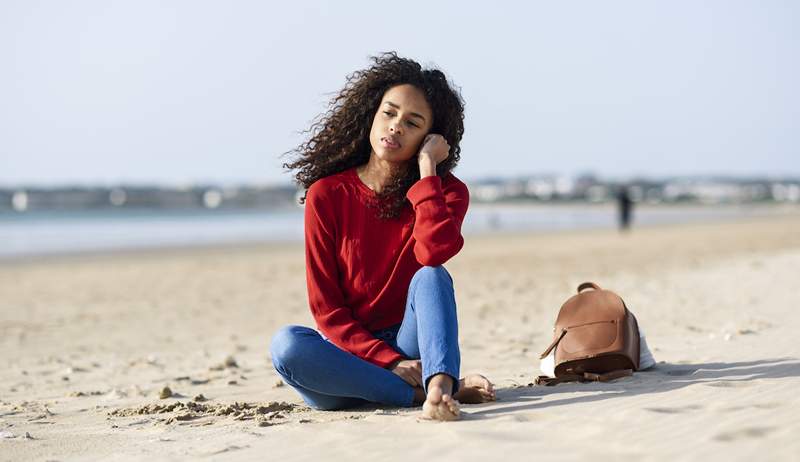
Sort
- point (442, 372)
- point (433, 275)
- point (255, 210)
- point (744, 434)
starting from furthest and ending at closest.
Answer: point (255, 210) < point (433, 275) < point (442, 372) < point (744, 434)

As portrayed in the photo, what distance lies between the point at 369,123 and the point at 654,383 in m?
1.84

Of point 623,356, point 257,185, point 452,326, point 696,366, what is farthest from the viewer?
point 257,185

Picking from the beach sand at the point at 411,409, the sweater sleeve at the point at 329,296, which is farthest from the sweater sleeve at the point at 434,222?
the beach sand at the point at 411,409

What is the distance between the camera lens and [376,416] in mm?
3922

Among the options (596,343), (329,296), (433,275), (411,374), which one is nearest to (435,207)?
(433,275)

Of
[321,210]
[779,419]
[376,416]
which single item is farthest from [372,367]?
[779,419]

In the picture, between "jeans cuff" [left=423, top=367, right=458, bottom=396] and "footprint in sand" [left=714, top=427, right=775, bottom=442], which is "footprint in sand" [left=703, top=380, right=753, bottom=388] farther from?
"jeans cuff" [left=423, top=367, right=458, bottom=396]

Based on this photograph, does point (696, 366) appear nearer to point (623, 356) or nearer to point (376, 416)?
point (623, 356)

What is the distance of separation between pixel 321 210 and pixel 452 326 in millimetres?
815

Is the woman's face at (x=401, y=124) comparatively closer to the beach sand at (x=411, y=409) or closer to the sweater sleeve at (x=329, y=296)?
the sweater sleeve at (x=329, y=296)

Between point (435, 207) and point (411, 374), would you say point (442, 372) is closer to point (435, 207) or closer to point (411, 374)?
point (411, 374)

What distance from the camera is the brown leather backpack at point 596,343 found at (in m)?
4.58

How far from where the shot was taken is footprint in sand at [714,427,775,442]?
10.3 ft

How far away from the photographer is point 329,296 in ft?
13.5
